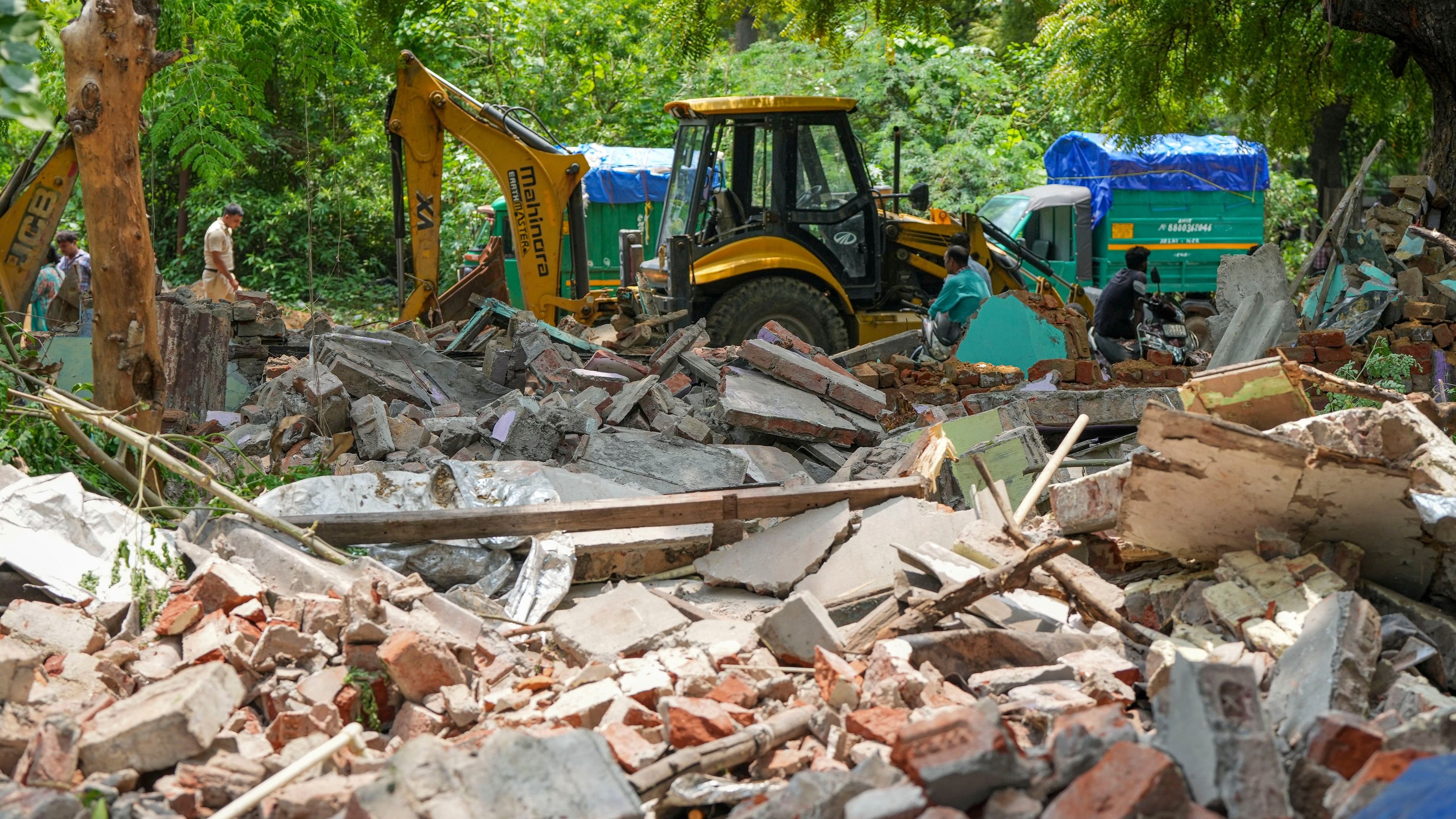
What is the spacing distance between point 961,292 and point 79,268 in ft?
27.3

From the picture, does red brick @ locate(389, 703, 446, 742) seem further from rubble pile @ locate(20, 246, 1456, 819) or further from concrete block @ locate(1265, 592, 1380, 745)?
concrete block @ locate(1265, 592, 1380, 745)

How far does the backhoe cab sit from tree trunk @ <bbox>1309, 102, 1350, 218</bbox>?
885 centimetres

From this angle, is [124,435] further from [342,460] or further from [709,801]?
[709,801]

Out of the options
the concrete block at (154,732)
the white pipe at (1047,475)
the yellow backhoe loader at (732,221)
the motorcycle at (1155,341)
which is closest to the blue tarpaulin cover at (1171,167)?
the yellow backhoe loader at (732,221)

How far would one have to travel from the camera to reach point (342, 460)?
6523mm

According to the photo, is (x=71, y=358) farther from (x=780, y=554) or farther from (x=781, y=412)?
(x=780, y=554)

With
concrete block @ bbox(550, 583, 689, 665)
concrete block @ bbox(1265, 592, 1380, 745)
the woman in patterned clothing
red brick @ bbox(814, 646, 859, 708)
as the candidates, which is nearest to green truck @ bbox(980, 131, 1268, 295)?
the woman in patterned clothing

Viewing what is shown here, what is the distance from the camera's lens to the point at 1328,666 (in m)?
3.34

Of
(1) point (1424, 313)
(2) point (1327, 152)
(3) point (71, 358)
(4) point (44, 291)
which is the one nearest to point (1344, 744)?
(1) point (1424, 313)

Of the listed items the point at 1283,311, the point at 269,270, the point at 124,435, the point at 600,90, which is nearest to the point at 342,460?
Answer: the point at 124,435

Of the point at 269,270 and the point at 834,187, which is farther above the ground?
the point at 834,187

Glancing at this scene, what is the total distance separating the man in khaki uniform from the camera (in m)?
11.3

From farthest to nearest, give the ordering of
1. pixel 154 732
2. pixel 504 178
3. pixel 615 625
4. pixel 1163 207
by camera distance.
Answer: pixel 1163 207 → pixel 504 178 → pixel 615 625 → pixel 154 732

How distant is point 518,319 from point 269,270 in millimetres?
10107
